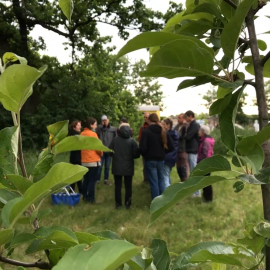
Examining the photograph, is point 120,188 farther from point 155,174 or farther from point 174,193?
point 174,193

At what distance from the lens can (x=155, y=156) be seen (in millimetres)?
5074

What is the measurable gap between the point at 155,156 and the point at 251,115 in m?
25.7

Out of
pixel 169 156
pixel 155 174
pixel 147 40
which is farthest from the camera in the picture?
pixel 169 156

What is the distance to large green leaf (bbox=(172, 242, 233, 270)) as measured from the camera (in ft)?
2.32

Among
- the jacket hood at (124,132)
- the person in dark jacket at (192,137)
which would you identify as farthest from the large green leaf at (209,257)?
the person in dark jacket at (192,137)

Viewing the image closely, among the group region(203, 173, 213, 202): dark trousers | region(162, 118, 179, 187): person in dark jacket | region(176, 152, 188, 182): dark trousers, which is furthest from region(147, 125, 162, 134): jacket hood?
region(203, 173, 213, 202): dark trousers

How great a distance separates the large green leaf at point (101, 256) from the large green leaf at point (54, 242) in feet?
0.67

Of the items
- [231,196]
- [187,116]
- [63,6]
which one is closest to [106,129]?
[187,116]

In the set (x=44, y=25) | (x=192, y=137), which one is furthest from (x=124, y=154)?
(x=44, y=25)

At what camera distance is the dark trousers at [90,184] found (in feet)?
18.2

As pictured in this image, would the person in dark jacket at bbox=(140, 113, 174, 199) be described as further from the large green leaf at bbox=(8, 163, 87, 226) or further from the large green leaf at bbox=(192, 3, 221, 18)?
the large green leaf at bbox=(8, 163, 87, 226)

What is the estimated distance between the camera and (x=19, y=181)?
58 cm

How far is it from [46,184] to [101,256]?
20cm

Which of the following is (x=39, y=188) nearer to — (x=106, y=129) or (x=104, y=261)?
(x=104, y=261)
